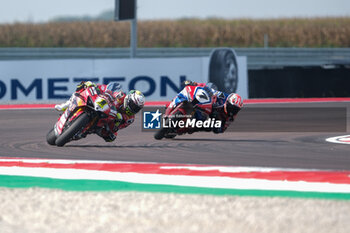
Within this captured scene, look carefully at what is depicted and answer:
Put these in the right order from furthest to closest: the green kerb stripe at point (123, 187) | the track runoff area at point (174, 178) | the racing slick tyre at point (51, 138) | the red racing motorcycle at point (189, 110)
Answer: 1. the red racing motorcycle at point (189, 110)
2. the racing slick tyre at point (51, 138)
3. the track runoff area at point (174, 178)
4. the green kerb stripe at point (123, 187)

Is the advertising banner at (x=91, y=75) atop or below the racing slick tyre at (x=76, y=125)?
below

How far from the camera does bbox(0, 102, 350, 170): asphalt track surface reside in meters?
9.51

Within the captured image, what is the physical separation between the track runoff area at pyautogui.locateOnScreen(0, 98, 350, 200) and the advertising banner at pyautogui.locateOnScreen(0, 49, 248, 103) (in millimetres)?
11246

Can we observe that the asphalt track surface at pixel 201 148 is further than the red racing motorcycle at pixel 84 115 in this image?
No

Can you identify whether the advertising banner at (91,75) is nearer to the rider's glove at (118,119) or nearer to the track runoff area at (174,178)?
the rider's glove at (118,119)

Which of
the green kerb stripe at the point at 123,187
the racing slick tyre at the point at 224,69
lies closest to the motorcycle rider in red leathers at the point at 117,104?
the green kerb stripe at the point at 123,187

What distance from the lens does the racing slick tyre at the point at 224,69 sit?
2183 cm

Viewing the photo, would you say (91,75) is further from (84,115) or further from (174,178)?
(174,178)

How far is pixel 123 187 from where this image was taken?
311 inches

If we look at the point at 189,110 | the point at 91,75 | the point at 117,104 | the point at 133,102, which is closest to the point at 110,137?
the point at 117,104

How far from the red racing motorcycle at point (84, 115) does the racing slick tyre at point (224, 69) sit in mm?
11236

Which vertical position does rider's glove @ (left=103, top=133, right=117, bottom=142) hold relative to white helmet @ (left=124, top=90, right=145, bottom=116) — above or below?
below

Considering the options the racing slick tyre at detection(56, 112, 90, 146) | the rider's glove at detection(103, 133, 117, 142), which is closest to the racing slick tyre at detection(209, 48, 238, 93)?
the rider's glove at detection(103, 133, 117, 142)

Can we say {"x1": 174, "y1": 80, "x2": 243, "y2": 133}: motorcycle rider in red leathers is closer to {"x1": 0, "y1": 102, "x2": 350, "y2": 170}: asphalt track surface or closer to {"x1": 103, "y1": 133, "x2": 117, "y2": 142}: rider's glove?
{"x1": 0, "y1": 102, "x2": 350, "y2": 170}: asphalt track surface
